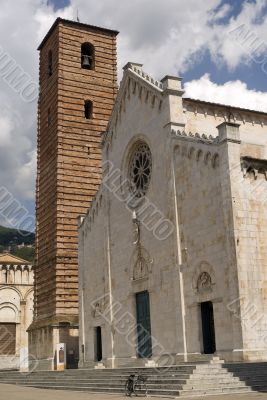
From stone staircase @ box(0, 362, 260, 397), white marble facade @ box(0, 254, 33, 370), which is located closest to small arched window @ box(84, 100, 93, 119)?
stone staircase @ box(0, 362, 260, 397)

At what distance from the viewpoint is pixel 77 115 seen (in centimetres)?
3681

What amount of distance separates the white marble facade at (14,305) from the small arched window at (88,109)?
22500mm

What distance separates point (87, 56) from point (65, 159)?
8251 millimetres

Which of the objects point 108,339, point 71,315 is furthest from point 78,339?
point 108,339

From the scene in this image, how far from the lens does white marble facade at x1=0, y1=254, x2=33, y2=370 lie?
5116cm

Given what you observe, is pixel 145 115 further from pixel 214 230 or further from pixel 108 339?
pixel 108 339

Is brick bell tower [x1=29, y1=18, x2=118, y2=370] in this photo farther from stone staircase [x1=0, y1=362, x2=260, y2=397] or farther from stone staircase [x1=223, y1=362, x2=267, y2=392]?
stone staircase [x1=223, y1=362, x2=267, y2=392]

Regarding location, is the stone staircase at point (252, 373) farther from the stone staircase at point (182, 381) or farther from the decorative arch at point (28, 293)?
the decorative arch at point (28, 293)

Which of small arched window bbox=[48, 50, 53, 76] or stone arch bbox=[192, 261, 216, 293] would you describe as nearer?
stone arch bbox=[192, 261, 216, 293]

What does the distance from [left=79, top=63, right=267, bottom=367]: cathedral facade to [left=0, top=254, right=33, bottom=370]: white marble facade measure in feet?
75.8

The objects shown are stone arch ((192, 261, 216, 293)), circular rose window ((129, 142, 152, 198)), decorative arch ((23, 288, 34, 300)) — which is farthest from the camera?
decorative arch ((23, 288, 34, 300))

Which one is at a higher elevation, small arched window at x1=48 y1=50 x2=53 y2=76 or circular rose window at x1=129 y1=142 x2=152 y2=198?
small arched window at x1=48 y1=50 x2=53 y2=76

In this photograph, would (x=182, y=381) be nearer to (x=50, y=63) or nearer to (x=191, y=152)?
(x=191, y=152)

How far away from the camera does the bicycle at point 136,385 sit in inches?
671
